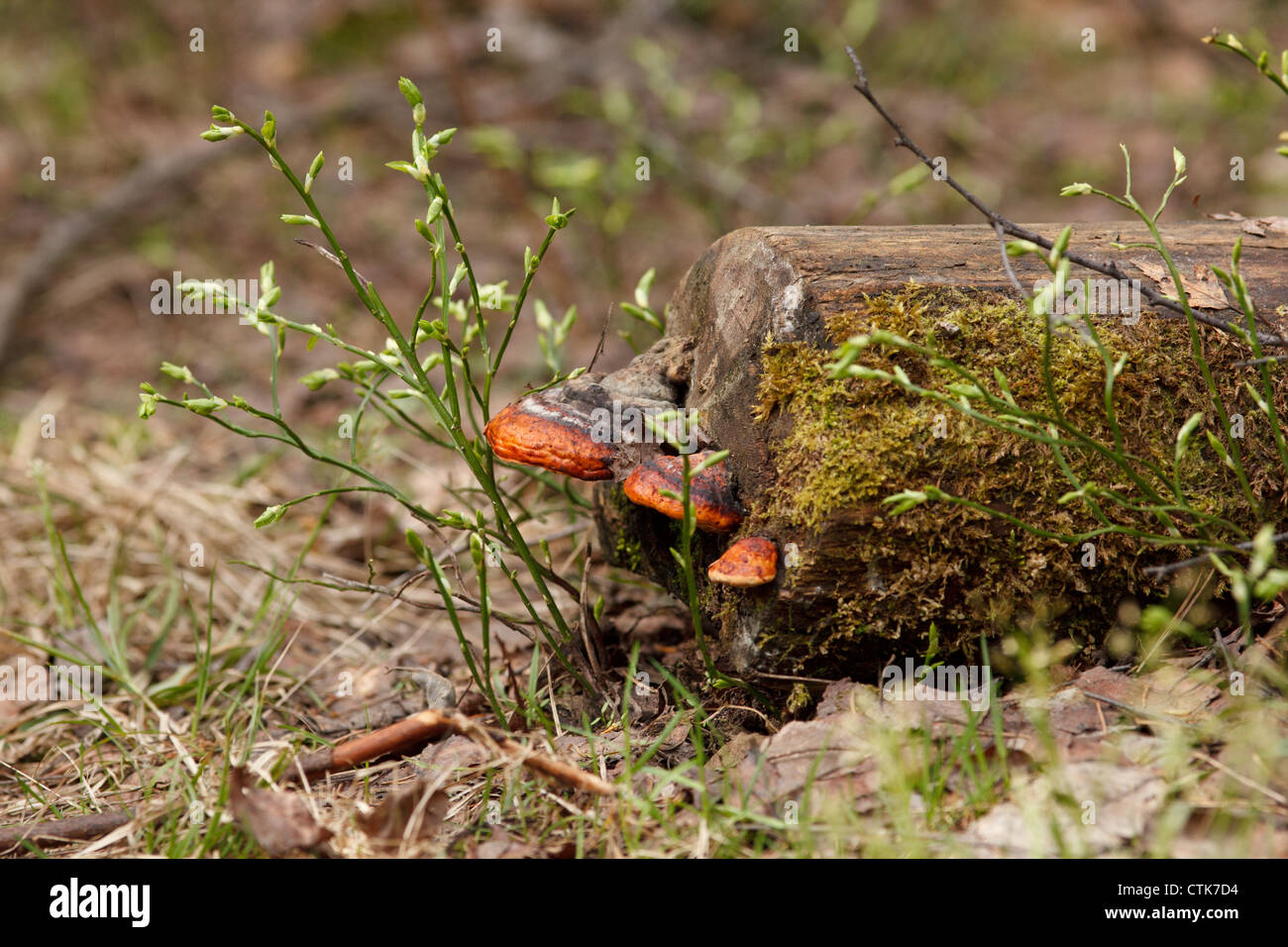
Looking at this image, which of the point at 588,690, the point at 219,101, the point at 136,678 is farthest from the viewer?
the point at 219,101

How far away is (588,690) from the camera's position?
2.90m

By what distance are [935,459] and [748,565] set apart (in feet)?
1.74

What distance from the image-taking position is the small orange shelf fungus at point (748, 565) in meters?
2.28

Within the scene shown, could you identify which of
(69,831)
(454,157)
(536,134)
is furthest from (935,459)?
(454,157)

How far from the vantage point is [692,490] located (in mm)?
2426

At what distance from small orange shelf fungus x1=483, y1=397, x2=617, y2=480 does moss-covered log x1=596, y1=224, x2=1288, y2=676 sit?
0.39 metres

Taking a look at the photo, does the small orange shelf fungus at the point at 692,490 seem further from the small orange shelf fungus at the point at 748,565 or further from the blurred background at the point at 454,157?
the blurred background at the point at 454,157

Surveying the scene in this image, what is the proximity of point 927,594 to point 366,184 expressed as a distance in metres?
7.12

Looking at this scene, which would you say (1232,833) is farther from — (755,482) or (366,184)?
(366,184)

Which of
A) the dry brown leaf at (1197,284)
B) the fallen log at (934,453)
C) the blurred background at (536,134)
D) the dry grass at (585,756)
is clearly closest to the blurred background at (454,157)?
the blurred background at (536,134)

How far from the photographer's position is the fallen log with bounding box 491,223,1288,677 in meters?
2.37

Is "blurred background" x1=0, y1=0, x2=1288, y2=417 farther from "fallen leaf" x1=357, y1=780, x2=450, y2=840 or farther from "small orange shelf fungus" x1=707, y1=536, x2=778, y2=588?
"fallen leaf" x1=357, y1=780, x2=450, y2=840
